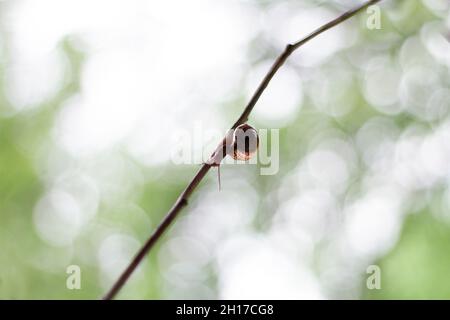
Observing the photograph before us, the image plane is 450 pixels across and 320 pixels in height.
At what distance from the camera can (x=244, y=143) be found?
358 mm

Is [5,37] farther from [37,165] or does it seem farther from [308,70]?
[308,70]

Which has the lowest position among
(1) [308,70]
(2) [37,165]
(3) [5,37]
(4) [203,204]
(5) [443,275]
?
(5) [443,275]

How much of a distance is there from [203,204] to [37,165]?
893 millimetres

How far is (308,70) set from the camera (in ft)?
9.77

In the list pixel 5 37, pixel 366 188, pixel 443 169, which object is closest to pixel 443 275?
pixel 443 169

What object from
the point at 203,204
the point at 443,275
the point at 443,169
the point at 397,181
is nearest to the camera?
the point at 443,275

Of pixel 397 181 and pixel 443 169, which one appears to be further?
pixel 397 181

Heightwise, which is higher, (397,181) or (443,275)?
(397,181)

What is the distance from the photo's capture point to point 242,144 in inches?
13.9

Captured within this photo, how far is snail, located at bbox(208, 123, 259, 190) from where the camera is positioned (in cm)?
33

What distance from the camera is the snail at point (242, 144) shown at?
33 centimetres

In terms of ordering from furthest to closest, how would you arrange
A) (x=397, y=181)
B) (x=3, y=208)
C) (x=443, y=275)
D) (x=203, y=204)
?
(x=203, y=204) < (x=3, y=208) < (x=397, y=181) < (x=443, y=275)

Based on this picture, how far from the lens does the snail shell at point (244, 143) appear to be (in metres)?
0.35

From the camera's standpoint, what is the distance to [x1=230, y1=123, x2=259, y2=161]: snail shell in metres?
0.35
